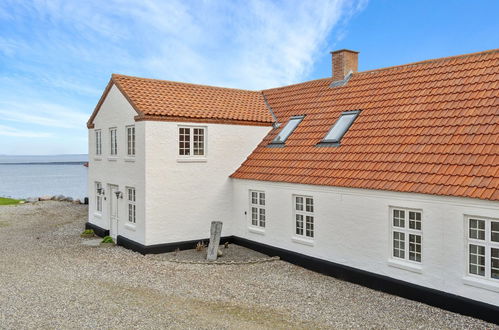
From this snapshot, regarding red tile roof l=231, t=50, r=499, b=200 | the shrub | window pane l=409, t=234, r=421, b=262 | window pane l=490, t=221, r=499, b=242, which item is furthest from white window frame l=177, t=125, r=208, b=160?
window pane l=490, t=221, r=499, b=242

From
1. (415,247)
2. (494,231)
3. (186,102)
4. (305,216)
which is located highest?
(186,102)

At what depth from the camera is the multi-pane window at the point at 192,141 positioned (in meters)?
17.7

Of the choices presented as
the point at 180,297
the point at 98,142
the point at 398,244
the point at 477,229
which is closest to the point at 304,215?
the point at 398,244

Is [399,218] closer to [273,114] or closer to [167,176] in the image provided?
[167,176]

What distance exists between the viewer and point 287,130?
737 inches

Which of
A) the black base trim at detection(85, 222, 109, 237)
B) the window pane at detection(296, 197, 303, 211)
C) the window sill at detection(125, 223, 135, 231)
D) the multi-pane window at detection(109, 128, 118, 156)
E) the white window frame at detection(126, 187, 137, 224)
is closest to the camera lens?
the window pane at detection(296, 197, 303, 211)

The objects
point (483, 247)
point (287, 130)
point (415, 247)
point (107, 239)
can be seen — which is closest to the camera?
point (483, 247)

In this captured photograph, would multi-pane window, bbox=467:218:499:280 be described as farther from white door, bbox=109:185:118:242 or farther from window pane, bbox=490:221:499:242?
white door, bbox=109:185:118:242

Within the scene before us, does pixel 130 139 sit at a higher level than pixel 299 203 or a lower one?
higher

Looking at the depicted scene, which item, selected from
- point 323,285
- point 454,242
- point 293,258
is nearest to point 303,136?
point 293,258

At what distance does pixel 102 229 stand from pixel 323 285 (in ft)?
39.1

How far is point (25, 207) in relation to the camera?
108 ft

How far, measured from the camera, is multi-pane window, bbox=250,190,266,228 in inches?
687

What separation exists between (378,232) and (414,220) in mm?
1200
